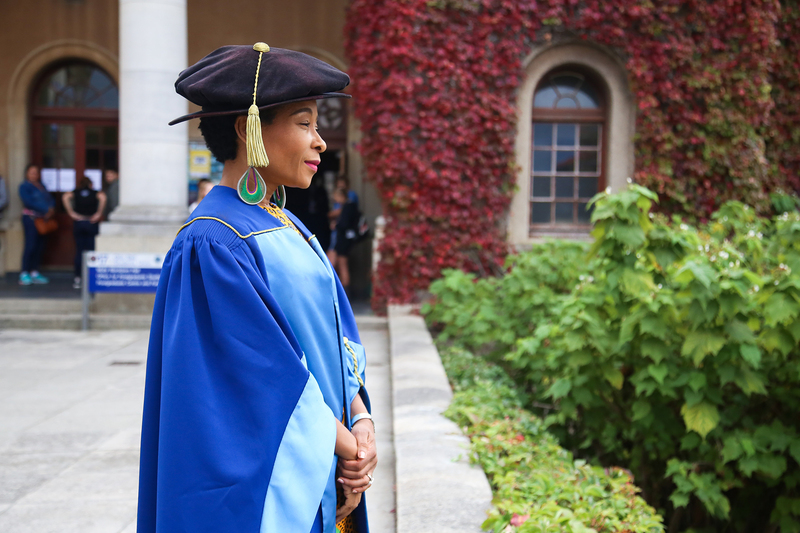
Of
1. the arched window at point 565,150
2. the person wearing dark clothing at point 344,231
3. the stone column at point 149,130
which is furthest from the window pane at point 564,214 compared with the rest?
the stone column at point 149,130

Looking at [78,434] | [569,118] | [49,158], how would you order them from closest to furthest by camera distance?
[78,434]
[569,118]
[49,158]

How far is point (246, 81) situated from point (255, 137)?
13cm

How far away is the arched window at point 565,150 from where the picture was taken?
365 inches

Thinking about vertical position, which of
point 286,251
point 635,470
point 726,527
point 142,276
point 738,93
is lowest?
point 726,527

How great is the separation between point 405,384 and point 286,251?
3.23 meters

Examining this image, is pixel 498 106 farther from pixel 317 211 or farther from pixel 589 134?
pixel 317 211

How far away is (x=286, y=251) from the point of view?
5.28 feet

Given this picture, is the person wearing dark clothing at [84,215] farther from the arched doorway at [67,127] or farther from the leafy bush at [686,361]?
the leafy bush at [686,361]

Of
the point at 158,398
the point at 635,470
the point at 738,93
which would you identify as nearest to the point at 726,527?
the point at 635,470

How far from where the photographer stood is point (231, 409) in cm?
143

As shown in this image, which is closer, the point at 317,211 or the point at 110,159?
the point at 317,211

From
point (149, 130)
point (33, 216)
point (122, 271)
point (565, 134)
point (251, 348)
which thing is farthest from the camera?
point (33, 216)

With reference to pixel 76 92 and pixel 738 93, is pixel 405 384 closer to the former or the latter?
pixel 738 93

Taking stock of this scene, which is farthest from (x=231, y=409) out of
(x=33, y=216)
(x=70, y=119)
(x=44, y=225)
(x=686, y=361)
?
(x=70, y=119)
